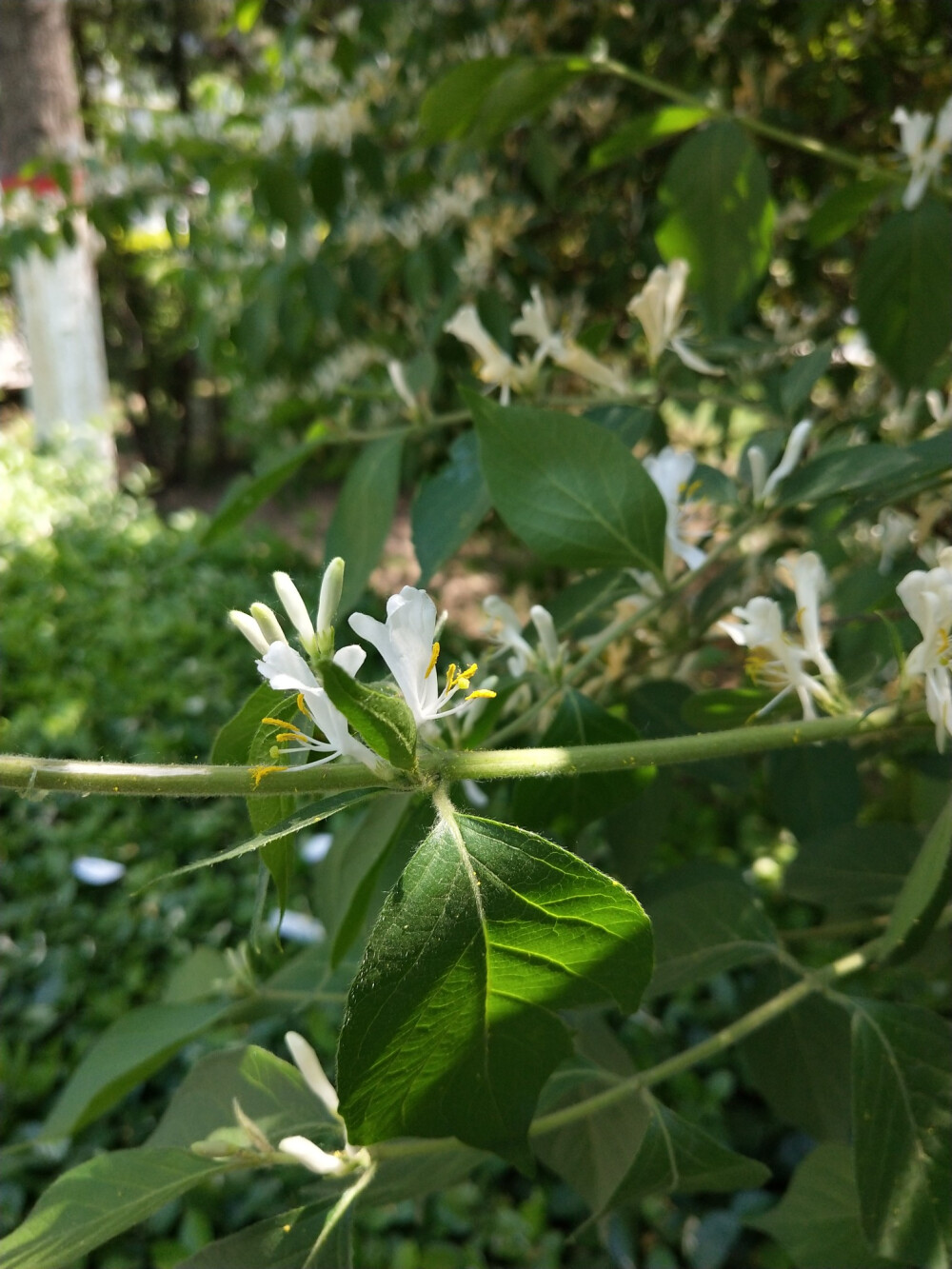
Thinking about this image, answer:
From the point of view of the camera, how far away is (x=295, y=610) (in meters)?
0.39

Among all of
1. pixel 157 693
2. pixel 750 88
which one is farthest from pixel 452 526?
pixel 157 693

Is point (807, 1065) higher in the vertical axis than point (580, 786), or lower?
lower

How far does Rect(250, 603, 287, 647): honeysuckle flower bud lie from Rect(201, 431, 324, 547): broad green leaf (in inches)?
16.2

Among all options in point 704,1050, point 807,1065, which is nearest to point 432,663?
point 704,1050

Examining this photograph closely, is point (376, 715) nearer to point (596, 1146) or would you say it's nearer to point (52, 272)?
point (596, 1146)

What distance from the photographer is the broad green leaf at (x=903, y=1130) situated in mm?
524

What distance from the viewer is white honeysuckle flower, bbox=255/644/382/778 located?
0.37 meters

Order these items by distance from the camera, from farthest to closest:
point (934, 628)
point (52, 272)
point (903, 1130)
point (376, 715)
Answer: point (52, 272) < point (903, 1130) < point (934, 628) < point (376, 715)

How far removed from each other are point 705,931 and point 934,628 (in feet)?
1.08

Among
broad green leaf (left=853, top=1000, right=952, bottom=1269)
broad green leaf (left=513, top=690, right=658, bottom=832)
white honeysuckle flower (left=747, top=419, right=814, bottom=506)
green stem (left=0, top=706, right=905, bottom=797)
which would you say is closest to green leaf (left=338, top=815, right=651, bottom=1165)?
green stem (left=0, top=706, right=905, bottom=797)

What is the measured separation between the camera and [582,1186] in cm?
75

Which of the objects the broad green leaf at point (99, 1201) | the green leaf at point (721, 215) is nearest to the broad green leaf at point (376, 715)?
the broad green leaf at point (99, 1201)

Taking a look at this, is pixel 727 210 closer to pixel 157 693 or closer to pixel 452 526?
pixel 452 526

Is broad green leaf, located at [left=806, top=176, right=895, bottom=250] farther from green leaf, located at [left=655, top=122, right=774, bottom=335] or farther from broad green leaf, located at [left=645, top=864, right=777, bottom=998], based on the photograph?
A: broad green leaf, located at [left=645, top=864, right=777, bottom=998]
